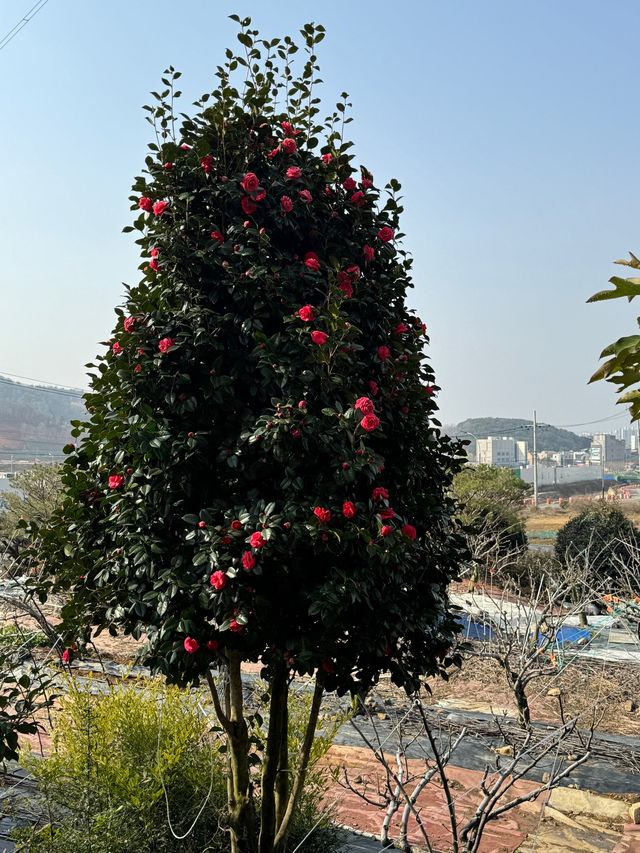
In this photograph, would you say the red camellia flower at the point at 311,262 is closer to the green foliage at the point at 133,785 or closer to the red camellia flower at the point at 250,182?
the red camellia flower at the point at 250,182

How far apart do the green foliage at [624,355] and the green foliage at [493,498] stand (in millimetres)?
13738

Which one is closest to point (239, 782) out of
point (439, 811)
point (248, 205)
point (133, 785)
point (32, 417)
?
point (133, 785)

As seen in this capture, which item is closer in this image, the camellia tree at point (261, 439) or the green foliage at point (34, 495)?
the camellia tree at point (261, 439)

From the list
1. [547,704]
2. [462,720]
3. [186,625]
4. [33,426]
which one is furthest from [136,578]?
[33,426]

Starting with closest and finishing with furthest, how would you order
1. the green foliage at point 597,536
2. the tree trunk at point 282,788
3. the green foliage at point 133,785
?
the green foliage at point 133,785, the tree trunk at point 282,788, the green foliage at point 597,536

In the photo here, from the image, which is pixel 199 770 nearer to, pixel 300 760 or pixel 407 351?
pixel 300 760

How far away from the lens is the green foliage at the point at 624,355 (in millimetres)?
1235

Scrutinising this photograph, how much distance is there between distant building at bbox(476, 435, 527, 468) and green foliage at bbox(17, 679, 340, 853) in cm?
8852

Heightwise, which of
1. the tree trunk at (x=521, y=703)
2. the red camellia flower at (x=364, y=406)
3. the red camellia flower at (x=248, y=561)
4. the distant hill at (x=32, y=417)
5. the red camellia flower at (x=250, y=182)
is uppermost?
the distant hill at (x=32, y=417)

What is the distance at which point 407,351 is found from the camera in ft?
9.32

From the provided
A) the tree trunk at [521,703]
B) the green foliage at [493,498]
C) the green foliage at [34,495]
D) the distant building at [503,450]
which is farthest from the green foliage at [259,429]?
the distant building at [503,450]

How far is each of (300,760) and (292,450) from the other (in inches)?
55.7

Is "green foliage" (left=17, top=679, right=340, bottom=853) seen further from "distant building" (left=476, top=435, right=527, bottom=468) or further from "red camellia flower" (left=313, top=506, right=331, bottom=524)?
"distant building" (left=476, top=435, right=527, bottom=468)

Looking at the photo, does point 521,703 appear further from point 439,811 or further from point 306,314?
point 306,314
